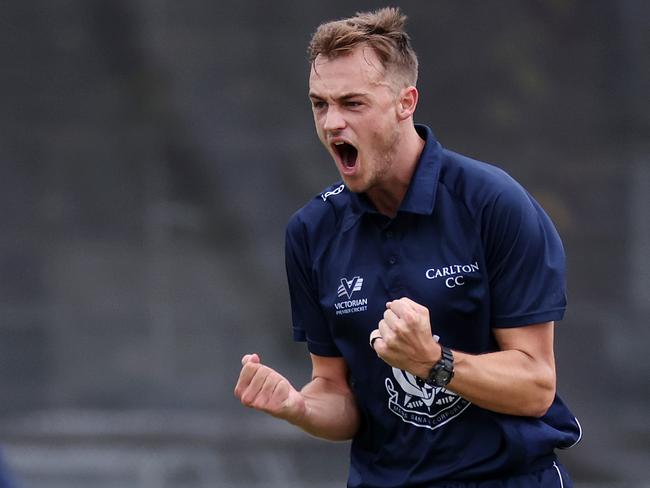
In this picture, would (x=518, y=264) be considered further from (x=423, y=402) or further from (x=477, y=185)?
(x=423, y=402)

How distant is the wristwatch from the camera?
2912 mm

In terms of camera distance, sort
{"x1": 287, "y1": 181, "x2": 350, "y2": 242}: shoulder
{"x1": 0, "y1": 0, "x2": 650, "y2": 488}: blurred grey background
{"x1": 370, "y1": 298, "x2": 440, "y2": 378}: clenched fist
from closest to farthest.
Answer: {"x1": 370, "y1": 298, "x2": 440, "y2": 378}: clenched fist → {"x1": 287, "y1": 181, "x2": 350, "y2": 242}: shoulder → {"x1": 0, "y1": 0, "x2": 650, "y2": 488}: blurred grey background

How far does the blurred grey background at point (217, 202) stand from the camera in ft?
16.4

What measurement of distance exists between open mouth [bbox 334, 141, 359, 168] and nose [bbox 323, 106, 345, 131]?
8 cm

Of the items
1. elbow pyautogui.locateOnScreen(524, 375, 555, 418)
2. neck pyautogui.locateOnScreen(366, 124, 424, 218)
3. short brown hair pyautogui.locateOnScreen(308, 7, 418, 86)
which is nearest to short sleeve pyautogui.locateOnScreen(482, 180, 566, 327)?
elbow pyautogui.locateOnScreen(524, 375, 555, 418)

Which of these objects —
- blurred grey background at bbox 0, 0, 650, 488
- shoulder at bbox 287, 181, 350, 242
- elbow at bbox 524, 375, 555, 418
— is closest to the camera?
elbow at bbox 524, 375, 555, 418

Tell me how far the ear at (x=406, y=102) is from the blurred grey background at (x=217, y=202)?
1.84 meters

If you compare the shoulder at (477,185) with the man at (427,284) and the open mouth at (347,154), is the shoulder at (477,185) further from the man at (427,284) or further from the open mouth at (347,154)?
the open mouth at (347,154)

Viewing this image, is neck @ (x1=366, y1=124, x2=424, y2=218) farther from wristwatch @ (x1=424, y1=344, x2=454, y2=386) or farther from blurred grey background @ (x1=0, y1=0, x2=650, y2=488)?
blurred grey background @ (x1=0, y1=0, x2=650, y2=488)

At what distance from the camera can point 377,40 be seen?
313cm

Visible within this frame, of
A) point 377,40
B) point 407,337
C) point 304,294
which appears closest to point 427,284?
point 407,337

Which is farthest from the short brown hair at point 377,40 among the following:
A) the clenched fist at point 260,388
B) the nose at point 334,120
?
the clenched fist at point 260,388

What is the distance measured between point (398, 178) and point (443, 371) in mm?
555

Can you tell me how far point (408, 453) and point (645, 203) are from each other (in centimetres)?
220
